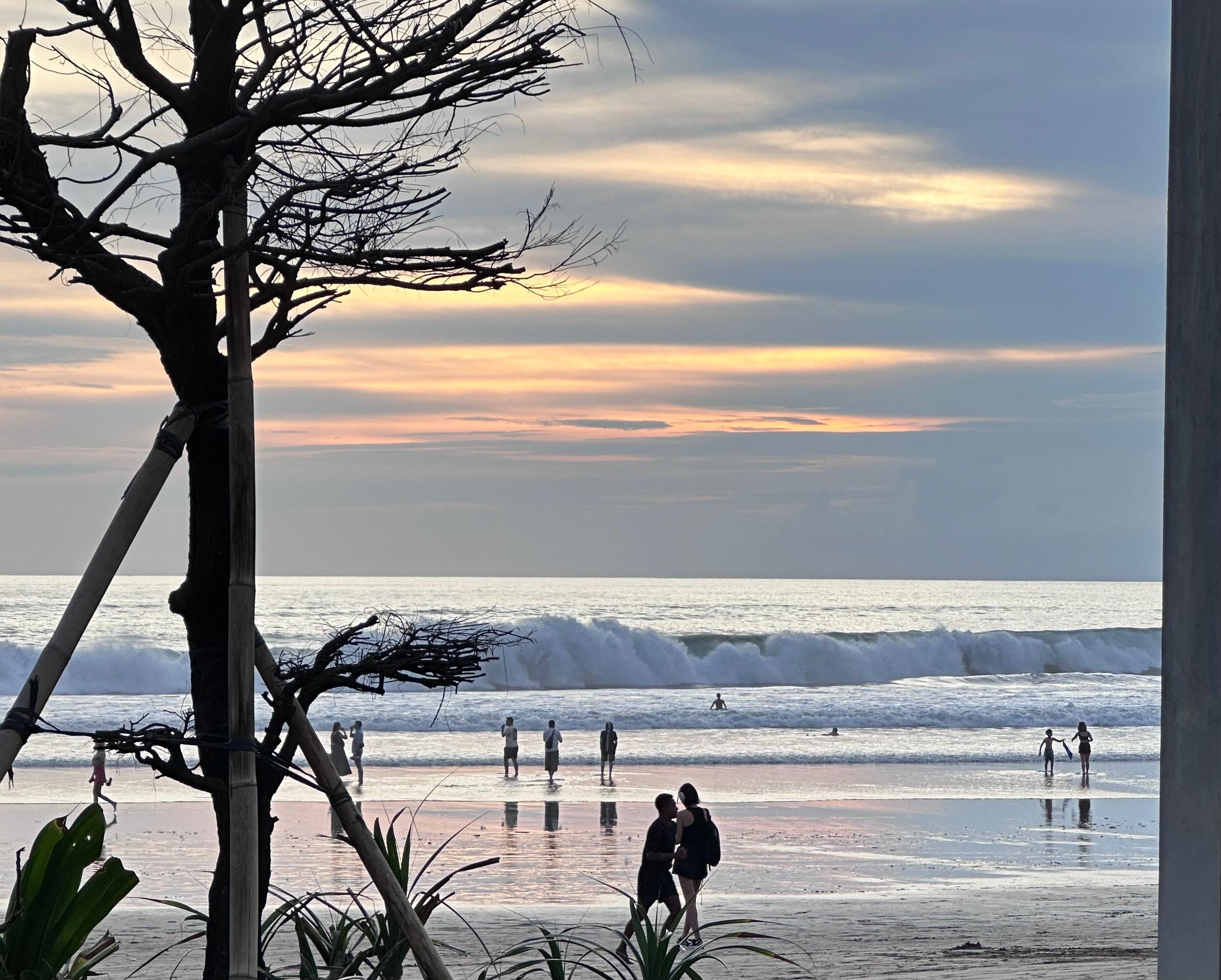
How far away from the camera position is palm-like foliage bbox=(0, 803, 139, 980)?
4.23 meters

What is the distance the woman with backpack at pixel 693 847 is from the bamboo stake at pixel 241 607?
7.79 meters

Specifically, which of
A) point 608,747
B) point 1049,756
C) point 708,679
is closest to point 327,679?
point 608,747

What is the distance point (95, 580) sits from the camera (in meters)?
4.10

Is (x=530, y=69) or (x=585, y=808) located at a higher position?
(x=530, y=69)

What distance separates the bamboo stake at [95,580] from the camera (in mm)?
3994

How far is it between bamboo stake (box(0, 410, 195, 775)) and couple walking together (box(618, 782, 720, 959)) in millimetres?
7221

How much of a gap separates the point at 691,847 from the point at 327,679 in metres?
8.15

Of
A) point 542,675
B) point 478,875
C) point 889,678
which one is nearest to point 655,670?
point 542,675

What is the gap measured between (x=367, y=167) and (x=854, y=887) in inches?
523

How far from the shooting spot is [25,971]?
4113 millimetres

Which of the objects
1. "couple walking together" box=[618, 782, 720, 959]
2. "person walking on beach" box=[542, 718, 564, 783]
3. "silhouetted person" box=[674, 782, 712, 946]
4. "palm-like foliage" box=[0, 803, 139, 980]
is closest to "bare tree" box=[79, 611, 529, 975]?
"palm-like foliage" box=[0, 803, 139, 980]

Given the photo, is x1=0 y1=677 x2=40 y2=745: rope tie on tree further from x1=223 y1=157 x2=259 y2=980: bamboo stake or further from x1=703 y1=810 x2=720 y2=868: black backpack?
x1=703 y1=810 x2=720 y2=868: black backpack

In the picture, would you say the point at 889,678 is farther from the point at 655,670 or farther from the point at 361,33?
the point at 361,33

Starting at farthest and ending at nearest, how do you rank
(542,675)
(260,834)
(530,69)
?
(542,675)
(260,834)
(530,69)
